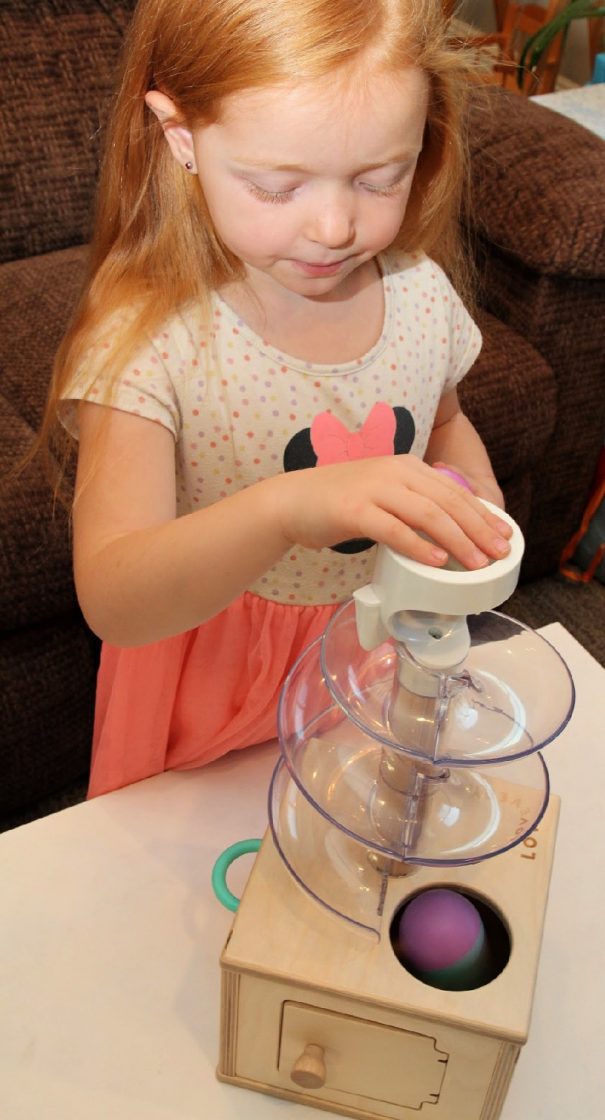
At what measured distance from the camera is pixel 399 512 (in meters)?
0.53

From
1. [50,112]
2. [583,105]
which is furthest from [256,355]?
[583,105]

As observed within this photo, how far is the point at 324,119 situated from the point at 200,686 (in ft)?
1.65

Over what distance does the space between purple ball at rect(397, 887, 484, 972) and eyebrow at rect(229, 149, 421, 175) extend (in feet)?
1.45

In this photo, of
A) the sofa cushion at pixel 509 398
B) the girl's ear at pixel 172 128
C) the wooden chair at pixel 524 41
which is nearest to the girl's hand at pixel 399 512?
the girl's ear at pixel 172 128

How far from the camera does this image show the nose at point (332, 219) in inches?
25.4

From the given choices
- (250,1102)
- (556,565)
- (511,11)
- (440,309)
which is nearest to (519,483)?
(556,565)

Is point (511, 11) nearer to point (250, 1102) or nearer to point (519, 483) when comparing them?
point (519, 483)

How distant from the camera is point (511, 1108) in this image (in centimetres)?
68

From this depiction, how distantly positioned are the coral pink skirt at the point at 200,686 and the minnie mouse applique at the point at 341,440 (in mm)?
126

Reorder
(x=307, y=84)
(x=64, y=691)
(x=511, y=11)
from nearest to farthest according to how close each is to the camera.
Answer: (x=307, y=84)
(x=64, y=691)
(x=511, y=11)

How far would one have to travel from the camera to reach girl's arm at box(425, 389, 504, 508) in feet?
3.28

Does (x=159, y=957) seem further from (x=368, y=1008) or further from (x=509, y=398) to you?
(x=509, y=398)

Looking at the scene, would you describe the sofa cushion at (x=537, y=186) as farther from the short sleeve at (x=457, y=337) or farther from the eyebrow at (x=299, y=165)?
the eyebrow at (x=299, y=165)

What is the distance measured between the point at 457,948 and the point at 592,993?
16cm
